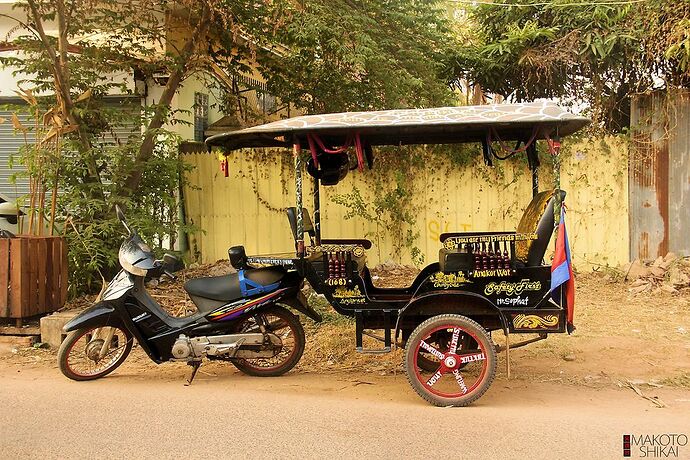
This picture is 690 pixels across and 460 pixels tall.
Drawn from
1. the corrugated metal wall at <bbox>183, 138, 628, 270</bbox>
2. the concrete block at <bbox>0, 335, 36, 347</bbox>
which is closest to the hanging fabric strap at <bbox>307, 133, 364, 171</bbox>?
the concrete block at <bbox>0, 335, 36, 347</bbox>

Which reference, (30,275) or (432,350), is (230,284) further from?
(30,275)

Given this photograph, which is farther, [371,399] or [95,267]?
[95,267]

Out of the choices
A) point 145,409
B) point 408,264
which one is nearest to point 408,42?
point 408,264

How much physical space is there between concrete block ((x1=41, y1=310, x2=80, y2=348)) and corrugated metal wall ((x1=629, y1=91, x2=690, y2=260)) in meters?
7.89

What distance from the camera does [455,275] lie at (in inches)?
191

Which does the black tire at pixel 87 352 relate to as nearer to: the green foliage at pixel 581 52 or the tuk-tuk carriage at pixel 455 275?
the tuk-tuk carriage at pixel 455 275

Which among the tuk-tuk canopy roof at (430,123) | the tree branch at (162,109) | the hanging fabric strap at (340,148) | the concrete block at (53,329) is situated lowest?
the concrete block at (53,329)

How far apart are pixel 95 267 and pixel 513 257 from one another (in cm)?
491

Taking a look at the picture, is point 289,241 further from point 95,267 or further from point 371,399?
point 371,399

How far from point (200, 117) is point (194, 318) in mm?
7105

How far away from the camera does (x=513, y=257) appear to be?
15.8 feet

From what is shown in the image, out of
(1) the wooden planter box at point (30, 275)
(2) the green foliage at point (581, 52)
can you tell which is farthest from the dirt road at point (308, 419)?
(2) the green foliage at point (581, 52)

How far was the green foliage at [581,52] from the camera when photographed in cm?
926

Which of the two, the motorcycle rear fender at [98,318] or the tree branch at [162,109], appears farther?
the tree branch at [162,109]
